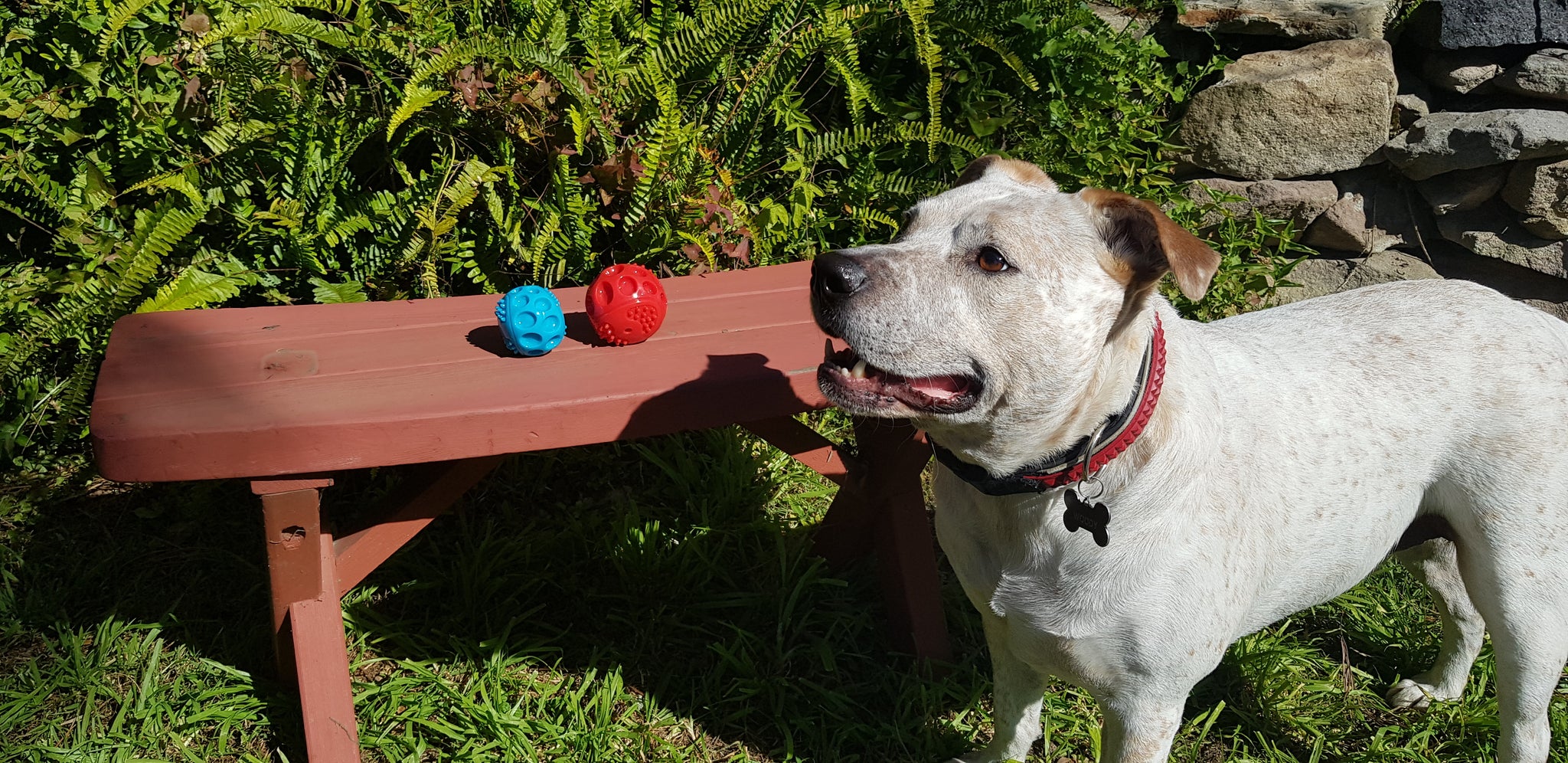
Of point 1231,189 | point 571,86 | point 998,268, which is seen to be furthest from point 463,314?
point 1231,189

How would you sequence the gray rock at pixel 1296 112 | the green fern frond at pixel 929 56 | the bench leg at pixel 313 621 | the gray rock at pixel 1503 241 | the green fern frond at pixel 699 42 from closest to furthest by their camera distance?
the bench leg at pixel 313 621, the green fern frond at pixel 699 42, the green fern frond at pixel 929 56, the gray rock at pixel 1296 112, the gray rock at pixel 1503 241

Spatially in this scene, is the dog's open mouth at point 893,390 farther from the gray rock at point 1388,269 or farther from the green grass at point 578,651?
the gray rock at point 1388,269

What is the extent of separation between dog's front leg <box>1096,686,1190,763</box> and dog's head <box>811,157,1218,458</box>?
0.76 m

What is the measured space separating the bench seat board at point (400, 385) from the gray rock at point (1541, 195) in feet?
11.5

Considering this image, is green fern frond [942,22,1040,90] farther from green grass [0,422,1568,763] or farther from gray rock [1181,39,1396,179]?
green grass [0,422,1568,763]

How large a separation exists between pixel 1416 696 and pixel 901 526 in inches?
69.7

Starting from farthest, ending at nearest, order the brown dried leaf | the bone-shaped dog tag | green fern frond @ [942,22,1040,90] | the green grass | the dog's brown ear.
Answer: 1. green fern frond @ [942,22,1040,90]
2. the brown dried leaf
3. the green grass
4. the bone-shaped dog tag
5. the dog's brown ear

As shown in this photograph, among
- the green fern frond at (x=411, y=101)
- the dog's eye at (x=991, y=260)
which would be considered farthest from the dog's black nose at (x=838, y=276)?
the green fern frond at (x=411, y=101)

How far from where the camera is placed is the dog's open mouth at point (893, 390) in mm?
2145

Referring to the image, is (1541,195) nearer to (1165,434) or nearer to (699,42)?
(1165,434)

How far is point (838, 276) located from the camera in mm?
2139

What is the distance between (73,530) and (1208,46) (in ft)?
16.5

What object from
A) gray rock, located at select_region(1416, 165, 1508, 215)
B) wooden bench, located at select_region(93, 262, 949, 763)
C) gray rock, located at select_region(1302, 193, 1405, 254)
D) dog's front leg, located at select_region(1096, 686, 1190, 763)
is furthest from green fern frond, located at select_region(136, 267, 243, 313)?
gray rock, located at select_region(1416, 165, 1508, 215)

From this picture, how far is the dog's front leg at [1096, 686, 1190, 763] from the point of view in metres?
2.36
